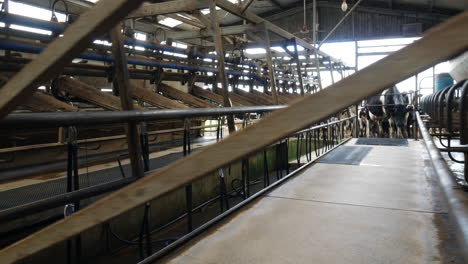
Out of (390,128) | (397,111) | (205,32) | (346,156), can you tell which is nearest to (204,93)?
(205,32)

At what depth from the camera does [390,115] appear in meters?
8.68

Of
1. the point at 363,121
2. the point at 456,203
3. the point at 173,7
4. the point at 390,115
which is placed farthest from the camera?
the point at 363,121

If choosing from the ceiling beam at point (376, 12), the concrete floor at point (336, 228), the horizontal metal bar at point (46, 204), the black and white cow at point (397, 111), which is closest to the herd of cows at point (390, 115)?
the black and white cow at point (397, 111)

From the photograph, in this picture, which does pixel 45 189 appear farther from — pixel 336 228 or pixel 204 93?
pixel 204 93

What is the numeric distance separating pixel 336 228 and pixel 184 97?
9.64 feet

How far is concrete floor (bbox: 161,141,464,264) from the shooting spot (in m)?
1.40

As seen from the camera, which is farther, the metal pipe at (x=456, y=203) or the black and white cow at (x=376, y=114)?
the black and white cow at (x=376, y=114)

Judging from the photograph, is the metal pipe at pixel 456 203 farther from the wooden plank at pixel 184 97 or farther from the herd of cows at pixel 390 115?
the herd of cows at pixel 390 115

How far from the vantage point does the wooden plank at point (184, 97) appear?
413cm

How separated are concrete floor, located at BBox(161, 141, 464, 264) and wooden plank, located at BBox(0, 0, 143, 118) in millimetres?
925

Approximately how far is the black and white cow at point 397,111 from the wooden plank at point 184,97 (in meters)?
6.12

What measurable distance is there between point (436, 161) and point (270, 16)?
1537cm

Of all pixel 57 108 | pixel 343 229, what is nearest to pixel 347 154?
pixel 343 229

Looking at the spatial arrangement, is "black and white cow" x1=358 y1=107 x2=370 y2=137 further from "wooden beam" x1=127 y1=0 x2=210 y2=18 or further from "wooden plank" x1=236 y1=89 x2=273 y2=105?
"wooden beam" x1=127 y1=0 x2=210 y2=18
